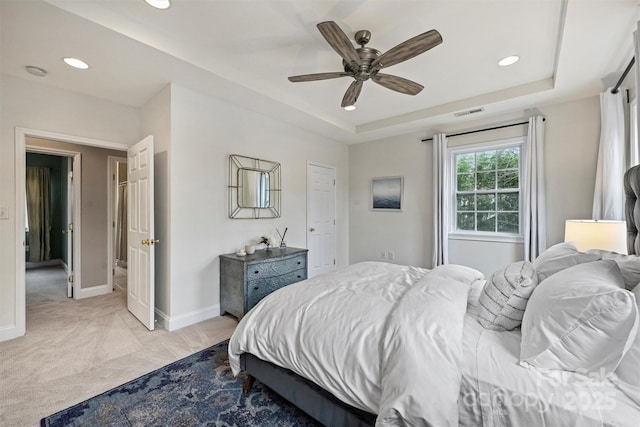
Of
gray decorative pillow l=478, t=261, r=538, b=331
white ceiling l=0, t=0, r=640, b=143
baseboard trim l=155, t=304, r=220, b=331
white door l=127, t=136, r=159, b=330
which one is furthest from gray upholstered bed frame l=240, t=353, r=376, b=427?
white ceiling l=0, t=0, r=640, b=143

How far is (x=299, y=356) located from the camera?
1.46 metres

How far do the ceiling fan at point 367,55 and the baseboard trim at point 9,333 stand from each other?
138 inches

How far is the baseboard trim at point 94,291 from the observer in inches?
151

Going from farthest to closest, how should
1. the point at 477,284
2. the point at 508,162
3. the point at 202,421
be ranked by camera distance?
the point at 508,162 < the point at 477,284 < the point at 202,421

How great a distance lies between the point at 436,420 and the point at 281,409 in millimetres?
1059

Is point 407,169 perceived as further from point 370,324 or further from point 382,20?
point 370,324

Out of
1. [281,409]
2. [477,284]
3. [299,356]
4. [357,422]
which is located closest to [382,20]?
[477,284]

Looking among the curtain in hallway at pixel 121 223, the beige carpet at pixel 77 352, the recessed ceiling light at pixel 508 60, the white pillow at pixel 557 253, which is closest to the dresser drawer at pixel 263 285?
the beige carpet at pixel 77 352

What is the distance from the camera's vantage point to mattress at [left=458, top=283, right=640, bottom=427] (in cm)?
90

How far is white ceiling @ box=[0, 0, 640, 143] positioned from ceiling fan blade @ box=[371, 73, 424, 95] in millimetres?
278

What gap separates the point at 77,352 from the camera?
7.82 ft

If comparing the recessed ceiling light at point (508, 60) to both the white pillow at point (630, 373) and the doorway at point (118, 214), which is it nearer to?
the white pillow at point (630, 373)

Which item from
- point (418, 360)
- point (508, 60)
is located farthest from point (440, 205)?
point (418, 360)

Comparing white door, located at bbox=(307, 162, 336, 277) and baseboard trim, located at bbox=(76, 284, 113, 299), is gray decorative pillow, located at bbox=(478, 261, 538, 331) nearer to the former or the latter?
white door, located at bbox=(307, 162, 336, 277)
